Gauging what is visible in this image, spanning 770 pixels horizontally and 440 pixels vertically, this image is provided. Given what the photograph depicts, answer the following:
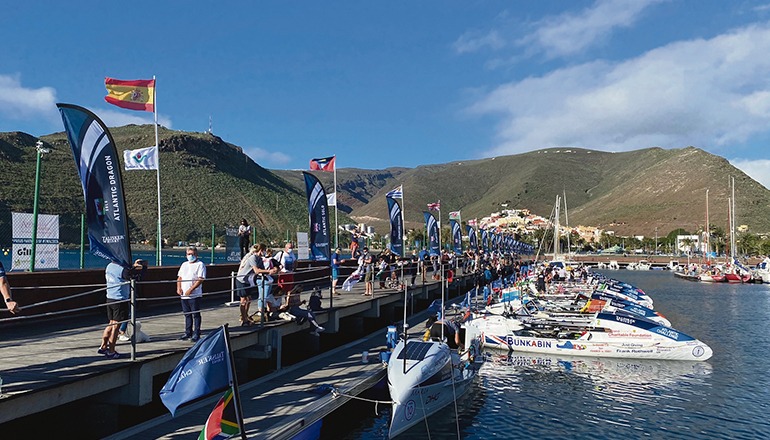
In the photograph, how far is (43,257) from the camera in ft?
50.1

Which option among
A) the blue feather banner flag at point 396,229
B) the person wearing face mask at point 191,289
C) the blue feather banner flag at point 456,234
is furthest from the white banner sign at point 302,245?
the blue feather banner flag at point 456,234

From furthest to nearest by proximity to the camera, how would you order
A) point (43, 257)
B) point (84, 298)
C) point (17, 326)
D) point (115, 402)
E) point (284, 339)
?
1. point (284, 339)
2. point (84, 298)
3. point (43, 257)
4. point (17, 326)
5. point (115, 402)

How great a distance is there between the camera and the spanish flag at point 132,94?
22.1 m

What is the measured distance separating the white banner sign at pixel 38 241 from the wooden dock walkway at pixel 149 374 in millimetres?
1628

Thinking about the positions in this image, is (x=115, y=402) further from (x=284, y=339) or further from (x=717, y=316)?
(x=717, y=316)

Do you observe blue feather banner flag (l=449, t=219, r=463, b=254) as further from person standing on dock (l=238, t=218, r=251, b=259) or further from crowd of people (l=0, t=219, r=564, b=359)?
person standing on dock (l=238, t=218, r=251, b=259)

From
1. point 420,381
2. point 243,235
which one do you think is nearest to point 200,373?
point 420,381

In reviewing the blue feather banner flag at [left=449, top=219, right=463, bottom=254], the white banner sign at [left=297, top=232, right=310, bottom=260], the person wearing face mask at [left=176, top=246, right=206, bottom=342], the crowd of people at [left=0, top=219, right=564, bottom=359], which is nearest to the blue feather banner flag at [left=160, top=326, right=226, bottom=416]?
the crowd of people at [left=0, top=219, right=564, bottom=359]

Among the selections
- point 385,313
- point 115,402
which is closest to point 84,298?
point 115,402

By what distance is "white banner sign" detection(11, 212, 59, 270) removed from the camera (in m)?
14.7

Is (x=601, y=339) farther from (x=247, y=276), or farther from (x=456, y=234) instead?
(x=456, y=234)

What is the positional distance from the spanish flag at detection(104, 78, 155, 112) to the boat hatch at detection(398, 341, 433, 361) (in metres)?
14.2

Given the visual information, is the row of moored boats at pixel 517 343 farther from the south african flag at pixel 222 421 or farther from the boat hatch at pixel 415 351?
the south african flag at pixel 222 421

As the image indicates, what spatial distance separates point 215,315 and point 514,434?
9094 millimetres
